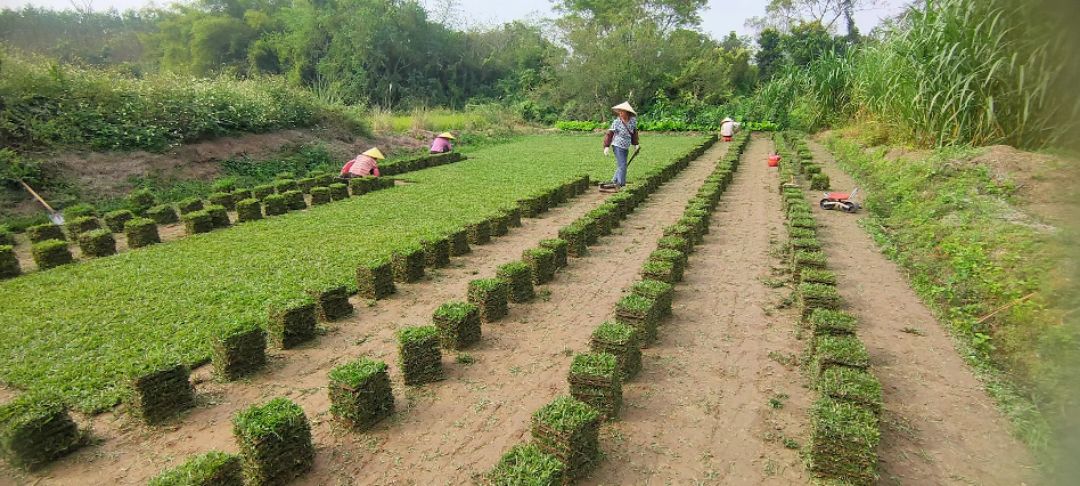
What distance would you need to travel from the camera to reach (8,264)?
24.3 feet

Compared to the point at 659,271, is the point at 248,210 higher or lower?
higher

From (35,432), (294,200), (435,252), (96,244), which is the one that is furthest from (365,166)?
(35,432)

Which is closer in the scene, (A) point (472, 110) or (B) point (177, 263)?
(B) point (177, 263)

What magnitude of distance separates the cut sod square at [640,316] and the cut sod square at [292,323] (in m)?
3.11

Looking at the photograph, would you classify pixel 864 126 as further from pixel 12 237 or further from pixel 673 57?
pixel 673 57

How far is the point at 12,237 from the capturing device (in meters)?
9.06

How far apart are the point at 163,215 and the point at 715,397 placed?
10766 mm

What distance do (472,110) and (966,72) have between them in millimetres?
27921

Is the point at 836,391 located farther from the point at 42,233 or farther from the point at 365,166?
the point at 365,166

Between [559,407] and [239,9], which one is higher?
[239,9]

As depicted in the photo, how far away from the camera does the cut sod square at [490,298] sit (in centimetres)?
585

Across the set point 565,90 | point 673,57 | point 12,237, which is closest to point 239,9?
point 565,90

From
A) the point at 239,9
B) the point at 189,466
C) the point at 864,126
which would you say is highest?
the point at 239,9

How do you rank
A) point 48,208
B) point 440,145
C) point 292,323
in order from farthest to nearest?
point 440,145 → point 48,208 → point 292,323
